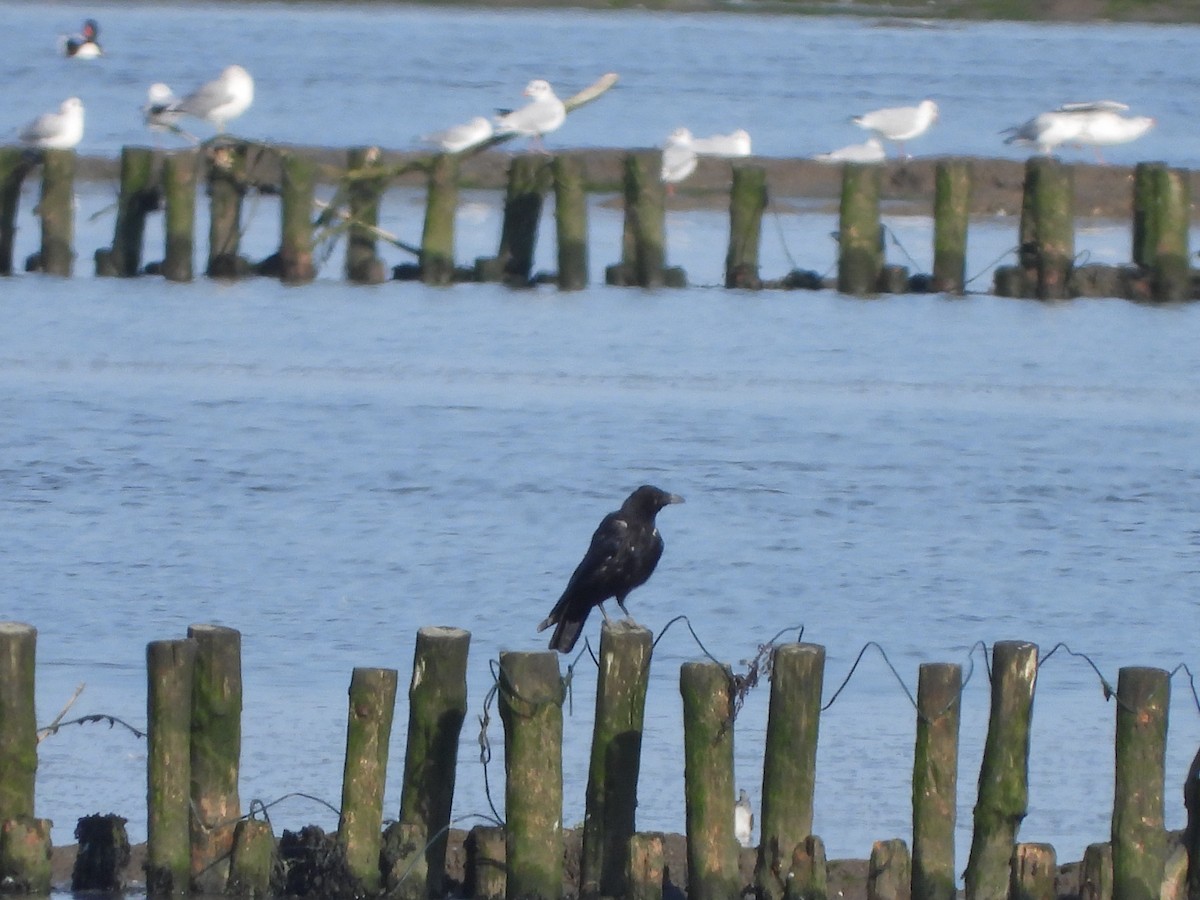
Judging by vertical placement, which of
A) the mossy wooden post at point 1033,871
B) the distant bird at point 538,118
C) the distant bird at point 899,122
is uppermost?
the mossy wooden post at point 1033,871

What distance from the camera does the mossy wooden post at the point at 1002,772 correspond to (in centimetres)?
628

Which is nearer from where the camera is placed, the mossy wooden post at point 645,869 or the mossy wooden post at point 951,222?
the mossy wooden post at point 645,869

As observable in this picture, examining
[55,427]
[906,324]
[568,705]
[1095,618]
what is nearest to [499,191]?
[906,324]

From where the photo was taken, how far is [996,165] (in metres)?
23.6

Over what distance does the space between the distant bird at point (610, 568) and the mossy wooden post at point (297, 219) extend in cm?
1164

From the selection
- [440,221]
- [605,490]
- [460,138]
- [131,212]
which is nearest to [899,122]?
[460,138]

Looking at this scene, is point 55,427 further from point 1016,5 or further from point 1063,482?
point 1016,5

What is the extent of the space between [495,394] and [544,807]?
8.74 m

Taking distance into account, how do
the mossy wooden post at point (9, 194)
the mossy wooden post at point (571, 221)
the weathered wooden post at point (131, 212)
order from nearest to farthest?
the mossy wooden post at point (571, 221)
the weathered wooden post at point (131, 212)
the mossy wooden post at point (9, 194)

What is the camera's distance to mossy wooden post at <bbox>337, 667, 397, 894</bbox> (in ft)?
20.7

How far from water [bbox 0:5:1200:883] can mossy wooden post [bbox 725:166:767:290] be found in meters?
0.18

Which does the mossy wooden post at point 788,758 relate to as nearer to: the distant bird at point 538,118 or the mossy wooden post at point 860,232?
the mossy wooden post at point 860,232

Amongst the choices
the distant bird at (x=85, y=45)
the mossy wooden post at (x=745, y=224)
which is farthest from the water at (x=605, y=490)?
the distant bird at (x=85, y=45)

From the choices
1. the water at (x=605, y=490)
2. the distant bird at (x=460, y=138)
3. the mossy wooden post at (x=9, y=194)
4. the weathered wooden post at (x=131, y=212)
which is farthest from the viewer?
the distant bird at (x=460, y=138)
